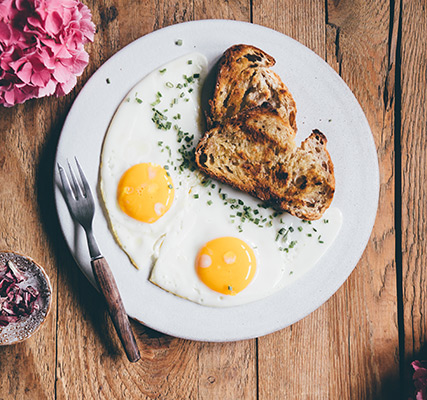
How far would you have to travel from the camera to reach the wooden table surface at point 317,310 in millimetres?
1887

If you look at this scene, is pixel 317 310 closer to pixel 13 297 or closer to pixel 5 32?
pixel 13 297

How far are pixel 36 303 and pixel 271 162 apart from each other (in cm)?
107

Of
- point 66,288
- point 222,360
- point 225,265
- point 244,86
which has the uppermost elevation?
point 244,86

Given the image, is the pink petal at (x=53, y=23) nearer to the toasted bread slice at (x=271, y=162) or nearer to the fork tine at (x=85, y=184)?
the fork tine at (x=85, y=184)

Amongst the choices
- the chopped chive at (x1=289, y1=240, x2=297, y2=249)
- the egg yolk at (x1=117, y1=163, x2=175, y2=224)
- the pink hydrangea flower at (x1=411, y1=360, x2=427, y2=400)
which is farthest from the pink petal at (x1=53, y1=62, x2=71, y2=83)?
the pink hydrangea flower at (x1=411, y1=360, x2=427, y2=400)

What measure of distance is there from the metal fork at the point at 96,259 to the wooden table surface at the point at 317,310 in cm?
12

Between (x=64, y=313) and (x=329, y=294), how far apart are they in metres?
1.10

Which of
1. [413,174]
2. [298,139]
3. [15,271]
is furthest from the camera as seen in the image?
[413,174]

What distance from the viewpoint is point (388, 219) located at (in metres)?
1.97

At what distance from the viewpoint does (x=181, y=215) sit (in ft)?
5.98

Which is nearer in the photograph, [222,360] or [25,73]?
[25,73]

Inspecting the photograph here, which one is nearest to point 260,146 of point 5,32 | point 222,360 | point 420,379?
point 222,360

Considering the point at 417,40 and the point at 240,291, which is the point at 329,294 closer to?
the point at 240,291

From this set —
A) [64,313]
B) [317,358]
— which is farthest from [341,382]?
[64,313]
